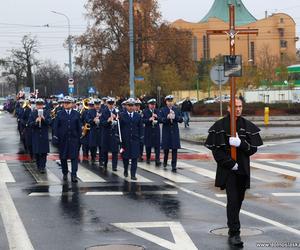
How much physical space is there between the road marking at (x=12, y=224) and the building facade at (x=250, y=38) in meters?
104

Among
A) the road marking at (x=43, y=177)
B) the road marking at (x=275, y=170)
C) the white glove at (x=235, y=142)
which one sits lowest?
the road marking at (x=275, y=170)

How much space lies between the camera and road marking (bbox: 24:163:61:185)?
1425 cm

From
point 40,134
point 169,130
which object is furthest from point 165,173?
point 40,134

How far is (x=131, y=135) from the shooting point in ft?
48.4

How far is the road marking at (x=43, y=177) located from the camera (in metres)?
14.2

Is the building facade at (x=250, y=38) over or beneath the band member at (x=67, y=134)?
over

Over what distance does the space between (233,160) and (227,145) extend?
0.73ft

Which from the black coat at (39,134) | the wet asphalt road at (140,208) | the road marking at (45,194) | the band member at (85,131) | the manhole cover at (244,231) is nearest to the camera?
the wet asphalt road at (140,208)

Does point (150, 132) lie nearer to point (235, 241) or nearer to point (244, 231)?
point (244, 231)

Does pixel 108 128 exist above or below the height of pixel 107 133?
above

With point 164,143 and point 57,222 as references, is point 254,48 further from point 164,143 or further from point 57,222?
point 57,222

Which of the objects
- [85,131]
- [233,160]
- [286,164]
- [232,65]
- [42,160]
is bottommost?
[286,164]

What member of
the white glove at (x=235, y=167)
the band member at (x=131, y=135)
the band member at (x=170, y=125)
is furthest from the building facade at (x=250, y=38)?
the white glove at (x=235, y=167)

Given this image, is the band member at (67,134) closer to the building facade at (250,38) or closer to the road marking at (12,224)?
the road marking at (12,224)
